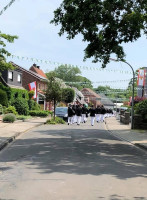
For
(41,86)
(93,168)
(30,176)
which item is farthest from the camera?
(41,86)

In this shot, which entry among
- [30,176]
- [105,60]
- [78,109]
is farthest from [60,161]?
[78,109]

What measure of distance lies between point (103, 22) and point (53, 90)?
15.8 meters

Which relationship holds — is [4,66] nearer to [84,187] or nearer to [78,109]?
[78,109]

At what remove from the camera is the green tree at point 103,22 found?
13445 mm

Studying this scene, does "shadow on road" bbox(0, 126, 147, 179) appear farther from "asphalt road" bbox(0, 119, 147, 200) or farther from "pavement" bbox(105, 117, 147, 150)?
"pavement" bbox(105, 117, 147, 150)

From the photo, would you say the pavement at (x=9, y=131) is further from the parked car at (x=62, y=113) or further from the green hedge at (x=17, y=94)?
the green hedge at (x=17, y=94)

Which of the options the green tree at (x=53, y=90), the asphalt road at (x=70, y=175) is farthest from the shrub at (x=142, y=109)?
the asphalt road at (x=70, y=175)

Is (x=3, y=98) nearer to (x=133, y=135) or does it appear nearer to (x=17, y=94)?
(x=17, y=94)

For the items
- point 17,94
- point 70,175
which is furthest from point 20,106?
point 70,175

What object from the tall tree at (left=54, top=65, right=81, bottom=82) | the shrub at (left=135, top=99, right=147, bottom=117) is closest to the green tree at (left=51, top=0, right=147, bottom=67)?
the shrub at (left=135, top=99, right=147, bottom=117)

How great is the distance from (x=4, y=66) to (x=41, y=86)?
42035mm

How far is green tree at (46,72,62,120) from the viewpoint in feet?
97.6

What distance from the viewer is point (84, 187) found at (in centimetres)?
668

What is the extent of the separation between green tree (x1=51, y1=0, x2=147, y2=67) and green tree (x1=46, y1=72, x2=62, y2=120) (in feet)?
43.1
